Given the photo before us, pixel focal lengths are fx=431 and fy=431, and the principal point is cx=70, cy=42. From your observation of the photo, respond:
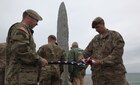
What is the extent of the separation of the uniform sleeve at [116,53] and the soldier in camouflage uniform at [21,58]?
1.27 metres

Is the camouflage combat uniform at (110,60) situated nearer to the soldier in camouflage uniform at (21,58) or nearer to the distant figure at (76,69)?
the soldier in camouflage uniform at (21,58)

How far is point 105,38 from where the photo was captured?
806 centimetres

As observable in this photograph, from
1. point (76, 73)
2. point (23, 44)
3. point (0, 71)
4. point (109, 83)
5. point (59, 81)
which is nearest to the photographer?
point (23, 44)

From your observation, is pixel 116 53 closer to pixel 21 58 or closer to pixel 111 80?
pixel 111 80

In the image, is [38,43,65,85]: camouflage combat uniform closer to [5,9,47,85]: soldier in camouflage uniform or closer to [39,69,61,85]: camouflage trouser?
[39,69,61,85]: camouflage trouser

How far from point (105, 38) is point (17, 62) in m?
1.86

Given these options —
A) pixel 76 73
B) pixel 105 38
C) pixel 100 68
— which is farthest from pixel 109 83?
pixel 76 73

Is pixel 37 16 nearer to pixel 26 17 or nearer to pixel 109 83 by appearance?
pixel 26 17

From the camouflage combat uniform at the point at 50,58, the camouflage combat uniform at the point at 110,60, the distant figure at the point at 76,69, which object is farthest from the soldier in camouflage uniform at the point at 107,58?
the distant figure at the point at 76,69

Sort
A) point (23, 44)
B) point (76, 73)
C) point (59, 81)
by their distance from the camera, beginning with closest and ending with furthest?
point (23, 44), point (59, 81), point (76, 73)

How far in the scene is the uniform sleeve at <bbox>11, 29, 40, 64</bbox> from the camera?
22.9 feet

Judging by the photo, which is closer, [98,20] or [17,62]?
[17,62]

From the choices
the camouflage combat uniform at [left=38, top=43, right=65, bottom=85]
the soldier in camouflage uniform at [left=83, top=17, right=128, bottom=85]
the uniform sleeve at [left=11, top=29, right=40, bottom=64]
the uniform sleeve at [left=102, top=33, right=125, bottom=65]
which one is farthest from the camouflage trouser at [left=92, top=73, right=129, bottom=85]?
the camouflage combat uniform at [left=38, top=43, right=65, bottom=85]

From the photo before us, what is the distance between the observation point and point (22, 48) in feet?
22.9
